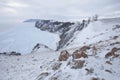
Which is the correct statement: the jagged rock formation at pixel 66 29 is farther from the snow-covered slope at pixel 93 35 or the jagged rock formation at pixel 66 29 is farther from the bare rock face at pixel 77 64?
the bare rock face at pixel 77 64

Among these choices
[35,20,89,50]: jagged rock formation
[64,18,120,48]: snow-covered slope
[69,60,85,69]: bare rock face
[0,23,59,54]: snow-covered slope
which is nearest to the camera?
[69,60,85,69]: bare rock face

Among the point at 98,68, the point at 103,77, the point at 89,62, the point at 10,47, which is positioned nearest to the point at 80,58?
the point at 89,62

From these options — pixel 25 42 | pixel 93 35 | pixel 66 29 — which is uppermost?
pixel 93 35

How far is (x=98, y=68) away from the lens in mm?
19453

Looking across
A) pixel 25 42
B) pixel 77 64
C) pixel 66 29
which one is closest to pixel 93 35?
pixel 66 29

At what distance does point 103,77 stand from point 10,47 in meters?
79.1

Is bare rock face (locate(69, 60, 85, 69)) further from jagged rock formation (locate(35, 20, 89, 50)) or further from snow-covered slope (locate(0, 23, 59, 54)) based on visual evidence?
snow-covered slope (locate(0, 23, 59, 54))

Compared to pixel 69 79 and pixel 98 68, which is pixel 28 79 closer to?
pixel 69 79

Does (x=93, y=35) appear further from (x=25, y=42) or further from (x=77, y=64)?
(x=25, y=42)

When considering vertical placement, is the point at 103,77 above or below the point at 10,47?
above

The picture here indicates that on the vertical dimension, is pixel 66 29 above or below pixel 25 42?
above

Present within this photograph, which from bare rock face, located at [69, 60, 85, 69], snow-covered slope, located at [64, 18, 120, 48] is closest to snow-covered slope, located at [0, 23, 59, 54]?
snow-covered slope, located at [64, 18, 120, 48]

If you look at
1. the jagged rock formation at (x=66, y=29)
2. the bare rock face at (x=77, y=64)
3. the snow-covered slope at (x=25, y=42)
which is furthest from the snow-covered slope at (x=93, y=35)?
the bare rock face at (x=77, y=64)

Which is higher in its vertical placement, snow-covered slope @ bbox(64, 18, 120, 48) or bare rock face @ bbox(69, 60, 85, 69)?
bare rock face @ bbox(69, 60, 85, 69)
